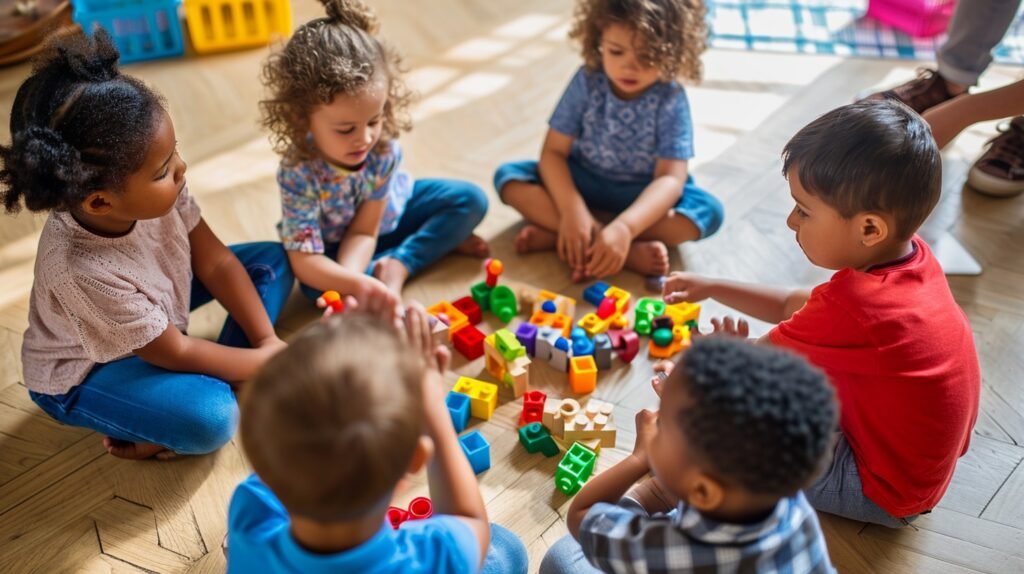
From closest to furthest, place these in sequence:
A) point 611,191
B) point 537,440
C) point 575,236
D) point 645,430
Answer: point 645,430
point 537,440
point 575,236
point 611,191

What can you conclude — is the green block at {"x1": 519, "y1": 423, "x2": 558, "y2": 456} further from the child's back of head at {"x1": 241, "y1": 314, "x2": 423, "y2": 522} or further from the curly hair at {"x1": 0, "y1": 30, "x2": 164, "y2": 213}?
the curly hair at {"x1": 0, "y1": 30, "x2": 164, "y2": 213}

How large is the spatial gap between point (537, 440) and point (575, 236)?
514 mm

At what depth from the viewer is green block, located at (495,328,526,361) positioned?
4.49 feet

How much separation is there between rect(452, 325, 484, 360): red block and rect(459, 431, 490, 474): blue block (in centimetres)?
23

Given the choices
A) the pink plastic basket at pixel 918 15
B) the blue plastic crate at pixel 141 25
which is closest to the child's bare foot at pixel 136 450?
the blue plastic crate at pixel 141 25

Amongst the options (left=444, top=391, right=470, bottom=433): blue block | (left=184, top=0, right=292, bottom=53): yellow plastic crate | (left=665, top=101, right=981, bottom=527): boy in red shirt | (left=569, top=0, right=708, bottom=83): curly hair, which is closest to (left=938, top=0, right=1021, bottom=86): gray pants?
(left=569, top=0, right=708, bottom=83): curly hair

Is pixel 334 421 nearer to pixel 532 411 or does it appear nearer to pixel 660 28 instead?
pixel 532 411

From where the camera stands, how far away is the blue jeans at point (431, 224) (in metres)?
1.64

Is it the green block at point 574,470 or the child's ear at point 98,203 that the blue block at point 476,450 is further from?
the child's ear at point 98,203

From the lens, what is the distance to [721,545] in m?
0.80

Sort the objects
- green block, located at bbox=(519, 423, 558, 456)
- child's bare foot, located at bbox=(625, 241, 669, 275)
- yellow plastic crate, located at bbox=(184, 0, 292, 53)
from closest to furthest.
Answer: green block, located at bbox=(519, 423, 558, 456)
child's bare foot, located at bbox=(625, 241, 669, 275)
yellow plastic crate, located at bbox=(184, 0, 292, 53)

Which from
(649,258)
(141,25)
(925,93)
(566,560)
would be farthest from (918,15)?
(141,25)

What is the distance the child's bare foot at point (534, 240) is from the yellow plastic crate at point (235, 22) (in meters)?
1.14

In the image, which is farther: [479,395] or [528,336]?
[528,336]
